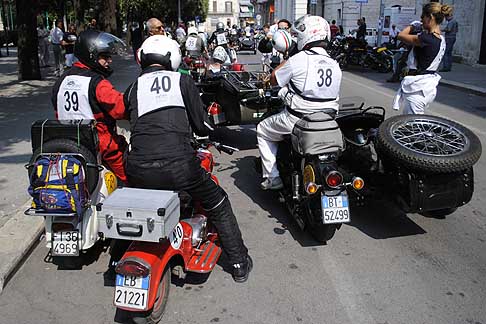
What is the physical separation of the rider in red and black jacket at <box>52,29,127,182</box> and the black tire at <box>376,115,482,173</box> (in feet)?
7.43

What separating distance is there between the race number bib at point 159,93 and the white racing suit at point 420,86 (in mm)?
3268

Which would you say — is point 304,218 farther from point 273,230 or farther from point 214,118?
point 214,118

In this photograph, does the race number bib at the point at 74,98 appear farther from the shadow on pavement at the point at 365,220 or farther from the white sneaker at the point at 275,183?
the shadow on pavement at the point at 365,220

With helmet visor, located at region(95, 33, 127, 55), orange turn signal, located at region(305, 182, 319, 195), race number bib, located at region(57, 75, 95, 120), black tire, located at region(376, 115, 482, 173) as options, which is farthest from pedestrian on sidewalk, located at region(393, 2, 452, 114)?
race number bib, located at region(57, 75, 95, 120)

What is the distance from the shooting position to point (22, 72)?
48.7 ft

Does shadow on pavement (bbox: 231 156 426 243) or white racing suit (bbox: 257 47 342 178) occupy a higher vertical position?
white racing suit (bbox: 257 47 342 178)

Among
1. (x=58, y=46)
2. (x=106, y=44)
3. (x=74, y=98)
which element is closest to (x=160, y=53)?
(x=106, y=44)

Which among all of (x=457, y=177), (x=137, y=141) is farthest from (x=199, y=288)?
(x=457, y=177)

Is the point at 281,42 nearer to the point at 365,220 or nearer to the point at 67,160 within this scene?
the point at 365,220

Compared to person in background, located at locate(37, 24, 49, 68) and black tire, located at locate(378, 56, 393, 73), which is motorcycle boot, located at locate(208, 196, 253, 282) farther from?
person in background, located at locate(37, 24, 49, 68)

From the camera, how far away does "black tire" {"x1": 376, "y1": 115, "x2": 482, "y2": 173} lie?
13.0ft

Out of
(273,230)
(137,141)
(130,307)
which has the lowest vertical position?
(273,230)

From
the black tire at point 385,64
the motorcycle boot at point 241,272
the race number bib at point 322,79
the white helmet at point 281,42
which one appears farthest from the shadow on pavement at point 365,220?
the black tire at point 385,64

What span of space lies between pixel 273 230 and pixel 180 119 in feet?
6.29
